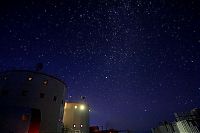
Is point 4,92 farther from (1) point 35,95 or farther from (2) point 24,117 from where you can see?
(2) point 24,117

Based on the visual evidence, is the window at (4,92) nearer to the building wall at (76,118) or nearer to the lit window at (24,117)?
the lit window at (24,117)

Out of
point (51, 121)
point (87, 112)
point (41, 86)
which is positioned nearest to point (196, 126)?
point (51, 121)

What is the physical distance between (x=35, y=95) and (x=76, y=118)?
17.0m

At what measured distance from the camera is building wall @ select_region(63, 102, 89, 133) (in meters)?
44.2

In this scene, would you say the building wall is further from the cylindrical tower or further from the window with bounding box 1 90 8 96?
the window with bounding box 1 90 8 96

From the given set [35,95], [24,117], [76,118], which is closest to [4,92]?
[35,95]

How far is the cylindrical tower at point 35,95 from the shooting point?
3038 centimetres

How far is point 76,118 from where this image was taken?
1785 inches

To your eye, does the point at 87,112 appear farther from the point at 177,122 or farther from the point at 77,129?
the point at 177,122

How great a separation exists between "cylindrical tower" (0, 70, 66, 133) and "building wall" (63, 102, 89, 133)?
9.62 m

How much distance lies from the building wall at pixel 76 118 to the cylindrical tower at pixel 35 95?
9.62 meters

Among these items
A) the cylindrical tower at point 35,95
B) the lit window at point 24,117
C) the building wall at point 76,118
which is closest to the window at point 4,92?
the cylindrical tower at point 35,95

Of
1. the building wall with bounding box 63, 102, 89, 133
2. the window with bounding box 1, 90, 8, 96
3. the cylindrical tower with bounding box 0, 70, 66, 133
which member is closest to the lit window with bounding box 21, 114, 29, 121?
the cylindrical tower with bounding box 0, 70, 66, 133

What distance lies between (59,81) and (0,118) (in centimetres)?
1271
